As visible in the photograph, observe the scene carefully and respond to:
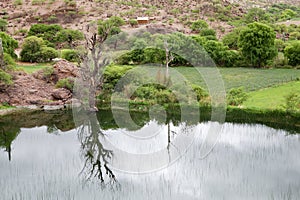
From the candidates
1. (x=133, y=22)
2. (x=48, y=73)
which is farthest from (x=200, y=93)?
(x=133, y=22)

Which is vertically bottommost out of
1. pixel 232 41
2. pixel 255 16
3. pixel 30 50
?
pixel 30 50

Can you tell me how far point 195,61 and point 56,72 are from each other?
14.5 metres

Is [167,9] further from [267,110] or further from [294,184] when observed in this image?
[294,184]

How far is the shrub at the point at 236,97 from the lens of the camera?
25938 mm

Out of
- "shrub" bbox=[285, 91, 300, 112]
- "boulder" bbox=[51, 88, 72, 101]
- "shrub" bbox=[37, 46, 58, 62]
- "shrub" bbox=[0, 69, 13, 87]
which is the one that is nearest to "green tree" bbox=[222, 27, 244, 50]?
"shrub" bbox=[37, 46, 58, 62]

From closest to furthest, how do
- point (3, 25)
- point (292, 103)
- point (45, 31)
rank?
point (292, 103) < point (45, 31) < point (3, 25)

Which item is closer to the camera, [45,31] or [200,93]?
[200,93]

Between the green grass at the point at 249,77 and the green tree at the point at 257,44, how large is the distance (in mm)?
1809

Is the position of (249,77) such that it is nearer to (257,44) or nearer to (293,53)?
(257,44)

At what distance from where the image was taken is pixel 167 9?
218 ft

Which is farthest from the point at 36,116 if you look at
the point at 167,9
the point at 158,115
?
the point at 167,9

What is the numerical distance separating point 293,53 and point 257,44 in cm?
343

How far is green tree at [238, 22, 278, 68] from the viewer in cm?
3884

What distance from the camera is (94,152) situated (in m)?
18.0
